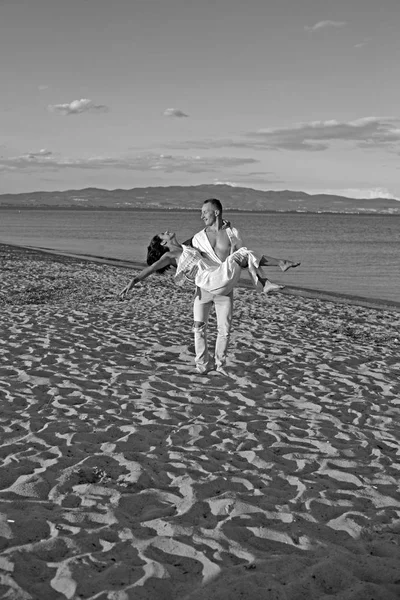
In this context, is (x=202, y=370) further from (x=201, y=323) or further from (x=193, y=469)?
(x=193, y=469)

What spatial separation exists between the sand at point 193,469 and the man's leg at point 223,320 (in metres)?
0.33

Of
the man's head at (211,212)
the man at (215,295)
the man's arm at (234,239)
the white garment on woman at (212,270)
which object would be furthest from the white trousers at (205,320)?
the man's head at (211,212)

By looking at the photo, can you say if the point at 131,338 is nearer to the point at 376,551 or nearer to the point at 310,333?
the point at 310,333

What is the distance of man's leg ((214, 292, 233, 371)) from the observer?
7984 mm

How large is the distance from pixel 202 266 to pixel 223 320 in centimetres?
74

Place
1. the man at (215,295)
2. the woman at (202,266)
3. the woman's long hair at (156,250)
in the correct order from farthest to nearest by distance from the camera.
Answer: the woman's long hair at (156,250)
the man at (215,295)
the woman at (202,266)

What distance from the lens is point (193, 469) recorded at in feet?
17.4

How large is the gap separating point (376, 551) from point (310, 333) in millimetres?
7716

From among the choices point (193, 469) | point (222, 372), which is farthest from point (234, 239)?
point (193, 469)

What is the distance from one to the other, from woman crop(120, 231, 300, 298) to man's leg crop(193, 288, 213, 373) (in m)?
0.21

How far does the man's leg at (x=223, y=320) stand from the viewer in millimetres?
7984

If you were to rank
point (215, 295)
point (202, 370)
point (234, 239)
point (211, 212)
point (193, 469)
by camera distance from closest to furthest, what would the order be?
point (193, 469)
point (211, 212)
point (234, 239)
point (215, 295)
point (202, 370)

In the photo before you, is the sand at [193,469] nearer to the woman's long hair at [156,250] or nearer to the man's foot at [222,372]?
the man's foot at [222,372]

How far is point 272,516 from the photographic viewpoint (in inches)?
177
